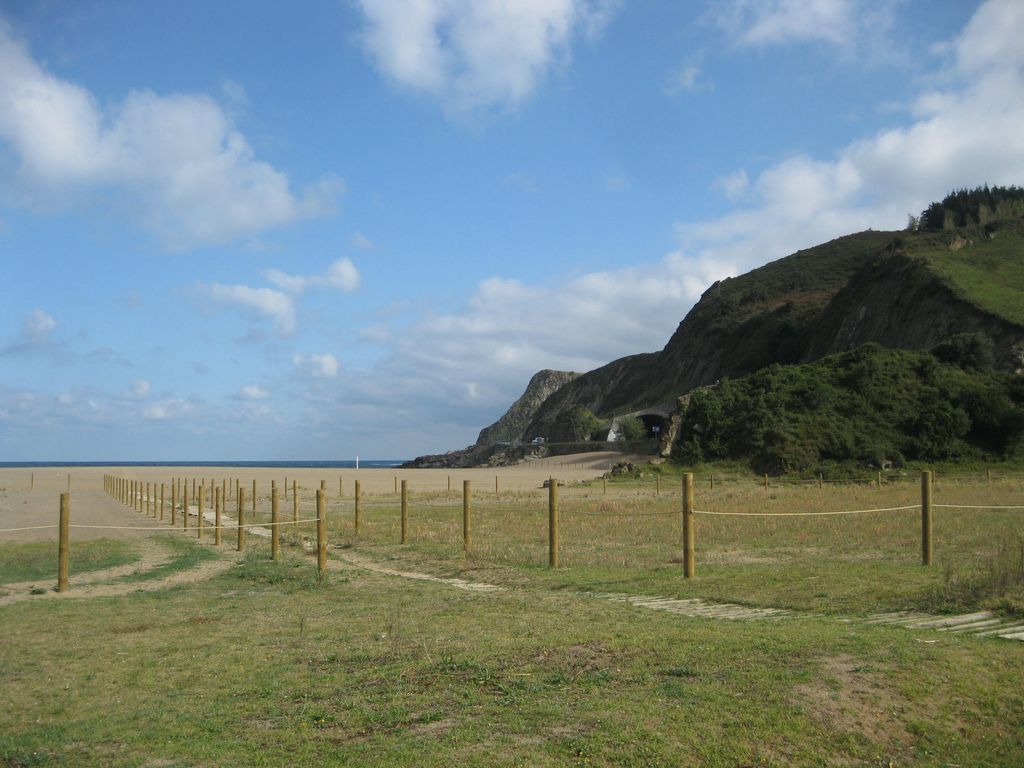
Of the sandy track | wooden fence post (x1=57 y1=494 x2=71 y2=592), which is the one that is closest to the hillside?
the sandy track

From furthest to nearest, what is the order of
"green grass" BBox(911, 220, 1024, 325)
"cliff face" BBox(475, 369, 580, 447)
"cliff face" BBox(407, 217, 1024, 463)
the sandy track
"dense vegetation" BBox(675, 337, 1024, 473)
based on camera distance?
"cliff face" BBox(475, 369, 580, 447) → "cliff face" BBox(407, 217, 1024, 463) → "green grass" BBox(911, 220, 1024, 325) → "dense vegetation" BBox(675, 337, 1024, 473) → the sandy track

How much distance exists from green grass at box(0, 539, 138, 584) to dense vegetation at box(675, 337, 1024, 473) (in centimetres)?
3794

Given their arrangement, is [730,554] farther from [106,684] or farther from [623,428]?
[623,428]

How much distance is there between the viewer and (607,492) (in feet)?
139

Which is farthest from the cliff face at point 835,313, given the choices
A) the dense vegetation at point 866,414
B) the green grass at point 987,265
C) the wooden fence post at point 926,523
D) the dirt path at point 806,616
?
the dirt path at point 806,616

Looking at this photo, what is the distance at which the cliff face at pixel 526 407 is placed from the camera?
167 meters

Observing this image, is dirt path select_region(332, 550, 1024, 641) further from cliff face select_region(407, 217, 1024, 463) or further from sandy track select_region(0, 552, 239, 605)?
cliff face select_region(407, 217, 1024, 463)

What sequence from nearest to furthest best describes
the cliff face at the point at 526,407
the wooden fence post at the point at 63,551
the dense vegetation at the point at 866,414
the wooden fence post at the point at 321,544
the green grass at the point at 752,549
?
the green grass at the point at 752,549 → the wooden fence post at the point at 63,551 → the wooden fence post at the point at 321,544 → the dense vegetation at the point at 866,414 → the cliff face at the point at 526,407

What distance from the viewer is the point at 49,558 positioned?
59.5ft

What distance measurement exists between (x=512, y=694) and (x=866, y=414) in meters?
50.3

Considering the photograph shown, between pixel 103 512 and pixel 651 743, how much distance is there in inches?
1350

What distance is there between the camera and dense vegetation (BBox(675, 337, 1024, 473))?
160ft

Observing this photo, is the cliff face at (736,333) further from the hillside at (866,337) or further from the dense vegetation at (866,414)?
the dense vegetation at (866,414)

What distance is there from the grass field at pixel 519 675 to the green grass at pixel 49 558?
11.8 feet
